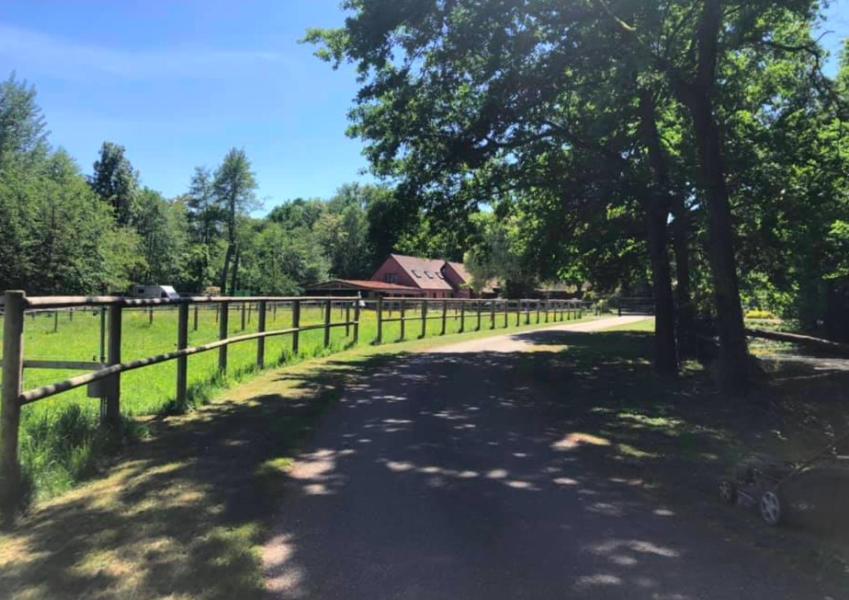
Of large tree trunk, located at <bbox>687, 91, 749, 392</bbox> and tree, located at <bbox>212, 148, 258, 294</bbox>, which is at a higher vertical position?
tree, located at <bbox>212, 148, 258, 294</bbox>

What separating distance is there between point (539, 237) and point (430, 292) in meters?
61.8

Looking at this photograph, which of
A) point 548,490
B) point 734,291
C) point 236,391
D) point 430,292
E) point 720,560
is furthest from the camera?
point 430,292

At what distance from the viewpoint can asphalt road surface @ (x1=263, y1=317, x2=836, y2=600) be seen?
3561mm

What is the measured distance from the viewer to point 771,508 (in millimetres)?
4543

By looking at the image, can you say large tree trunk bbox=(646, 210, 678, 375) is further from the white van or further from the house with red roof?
the house with red roof

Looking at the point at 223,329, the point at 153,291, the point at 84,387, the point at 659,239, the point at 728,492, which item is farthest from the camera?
the point at 153,291

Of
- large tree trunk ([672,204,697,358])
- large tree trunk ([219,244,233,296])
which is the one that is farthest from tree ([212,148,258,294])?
large tree trunk ([672,204,697,358])

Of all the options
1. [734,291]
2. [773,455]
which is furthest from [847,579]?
[734,291]

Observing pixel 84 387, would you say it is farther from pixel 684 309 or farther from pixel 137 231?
pixel 137 231

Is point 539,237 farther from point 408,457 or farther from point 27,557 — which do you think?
point 27,557

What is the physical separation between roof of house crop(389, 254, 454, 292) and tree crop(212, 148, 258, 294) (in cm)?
1998

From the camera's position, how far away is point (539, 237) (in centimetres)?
1941

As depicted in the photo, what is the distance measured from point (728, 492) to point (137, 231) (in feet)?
254

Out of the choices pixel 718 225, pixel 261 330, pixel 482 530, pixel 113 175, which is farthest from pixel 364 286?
pixel 482 530
